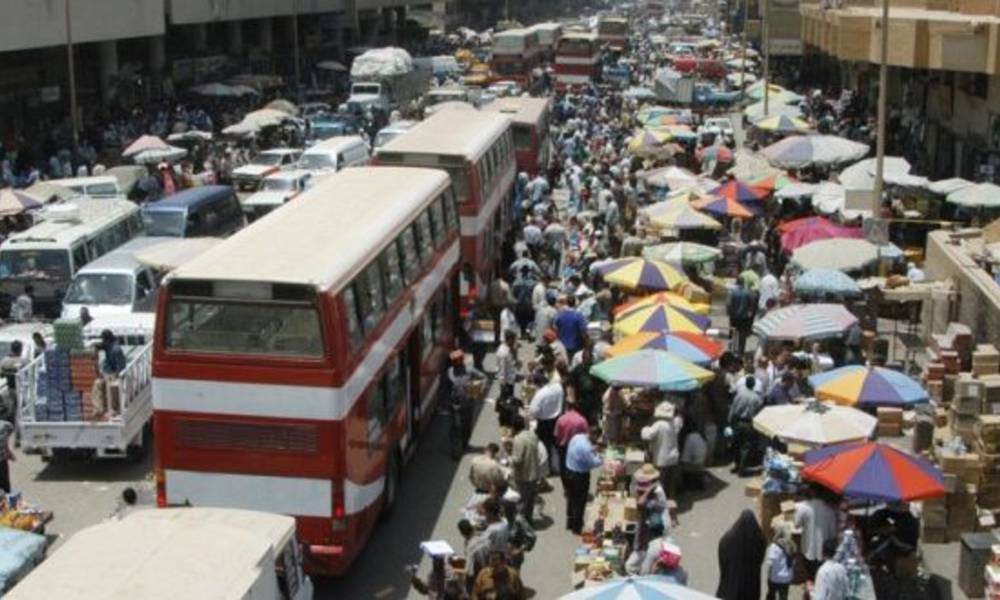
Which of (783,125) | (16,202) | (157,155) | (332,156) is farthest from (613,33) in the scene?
(16,202)

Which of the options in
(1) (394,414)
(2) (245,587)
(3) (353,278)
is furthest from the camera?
(1) (394,414)

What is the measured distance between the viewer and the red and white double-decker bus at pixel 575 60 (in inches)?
2630

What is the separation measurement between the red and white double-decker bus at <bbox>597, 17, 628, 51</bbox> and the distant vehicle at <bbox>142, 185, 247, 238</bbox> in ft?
192

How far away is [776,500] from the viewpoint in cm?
1366

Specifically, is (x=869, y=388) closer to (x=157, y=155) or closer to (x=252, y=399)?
(x=252, y=399)

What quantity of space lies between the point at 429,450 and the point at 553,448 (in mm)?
2163

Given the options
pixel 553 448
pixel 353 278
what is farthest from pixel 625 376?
pixel 353 278

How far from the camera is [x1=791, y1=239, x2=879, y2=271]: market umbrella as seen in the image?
2044cm

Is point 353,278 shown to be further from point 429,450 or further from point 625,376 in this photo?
point 429,450

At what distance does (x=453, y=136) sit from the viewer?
24750mm

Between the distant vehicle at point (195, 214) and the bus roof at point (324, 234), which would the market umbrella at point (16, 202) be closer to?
the distant vehicle at point (195, 214)

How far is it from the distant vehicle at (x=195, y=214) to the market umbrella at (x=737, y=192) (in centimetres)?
1081

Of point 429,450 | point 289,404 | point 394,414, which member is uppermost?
point 289,404

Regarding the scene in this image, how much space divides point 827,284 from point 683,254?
3447 millimetres
